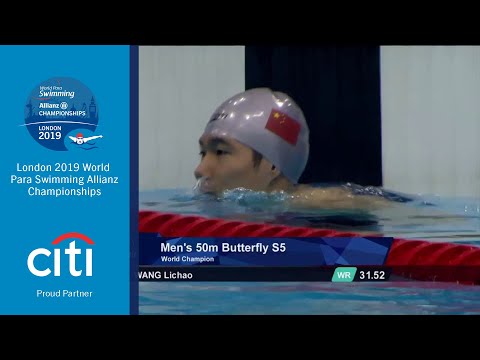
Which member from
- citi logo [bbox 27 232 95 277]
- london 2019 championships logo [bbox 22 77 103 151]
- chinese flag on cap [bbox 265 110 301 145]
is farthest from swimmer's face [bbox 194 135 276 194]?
citi logo [bbox 27 232 95 277]

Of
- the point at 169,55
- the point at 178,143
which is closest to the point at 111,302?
the point at 178,143

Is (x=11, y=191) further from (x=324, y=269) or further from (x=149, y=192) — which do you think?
(x=324, y=269)

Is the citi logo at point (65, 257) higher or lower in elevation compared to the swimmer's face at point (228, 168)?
lower

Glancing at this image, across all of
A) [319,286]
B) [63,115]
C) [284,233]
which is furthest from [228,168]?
[63,115]

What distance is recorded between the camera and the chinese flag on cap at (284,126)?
5641 mm

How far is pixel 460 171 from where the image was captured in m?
5.74

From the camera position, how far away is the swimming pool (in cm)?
559

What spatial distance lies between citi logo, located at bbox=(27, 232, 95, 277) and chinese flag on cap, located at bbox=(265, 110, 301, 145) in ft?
3.61

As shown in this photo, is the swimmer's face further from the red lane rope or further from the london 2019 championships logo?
the london 2019 championships logo

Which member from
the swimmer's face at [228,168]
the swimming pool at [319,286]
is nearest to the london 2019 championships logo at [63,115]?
the swimming pool at [319,286]

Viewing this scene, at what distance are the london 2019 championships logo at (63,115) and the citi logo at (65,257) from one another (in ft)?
1.51

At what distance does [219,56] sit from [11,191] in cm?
127

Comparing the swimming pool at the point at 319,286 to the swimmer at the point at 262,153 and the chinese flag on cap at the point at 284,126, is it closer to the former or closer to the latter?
the swimmer at the point at 262,153


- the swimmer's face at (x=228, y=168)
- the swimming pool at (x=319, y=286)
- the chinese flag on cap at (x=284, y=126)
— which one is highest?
the chinese flag on cap at (x=284, y=126)
